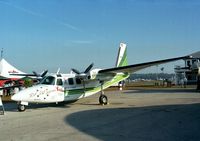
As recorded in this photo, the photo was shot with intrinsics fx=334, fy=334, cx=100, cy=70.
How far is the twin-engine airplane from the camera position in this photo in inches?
798

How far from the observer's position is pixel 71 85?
22938 mm

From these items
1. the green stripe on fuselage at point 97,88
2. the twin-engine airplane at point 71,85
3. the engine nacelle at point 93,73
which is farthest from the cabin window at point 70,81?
the engine nacelle at point 93,73

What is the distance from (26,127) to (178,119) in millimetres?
6347

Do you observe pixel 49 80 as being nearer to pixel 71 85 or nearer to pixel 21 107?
pixel 71 85

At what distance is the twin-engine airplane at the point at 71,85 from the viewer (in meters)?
20.3

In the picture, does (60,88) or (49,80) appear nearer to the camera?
(49,80)

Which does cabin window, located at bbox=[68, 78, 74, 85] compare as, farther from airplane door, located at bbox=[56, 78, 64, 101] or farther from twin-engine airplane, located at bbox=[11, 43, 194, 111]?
airplane door, located at bbox=[56, 78, 64, 101]

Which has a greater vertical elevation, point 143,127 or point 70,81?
point 70,81

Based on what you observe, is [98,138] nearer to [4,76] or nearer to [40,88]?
[40,88]

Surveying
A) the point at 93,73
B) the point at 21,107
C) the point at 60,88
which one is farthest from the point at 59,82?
the point at 21,107

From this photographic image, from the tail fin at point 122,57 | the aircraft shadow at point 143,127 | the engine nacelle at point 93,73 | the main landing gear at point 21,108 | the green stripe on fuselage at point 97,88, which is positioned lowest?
the aircraft shadow at point 143,127

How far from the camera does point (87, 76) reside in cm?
2298

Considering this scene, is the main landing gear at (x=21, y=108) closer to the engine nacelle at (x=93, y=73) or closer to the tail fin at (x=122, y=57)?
the engine nacelle at (x=93, y=73)

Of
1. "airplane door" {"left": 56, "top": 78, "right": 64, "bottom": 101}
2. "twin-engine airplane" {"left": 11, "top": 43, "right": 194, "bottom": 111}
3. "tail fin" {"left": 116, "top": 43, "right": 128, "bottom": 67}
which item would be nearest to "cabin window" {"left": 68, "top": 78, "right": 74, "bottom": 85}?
"twin-engine airplane" {"left": 11, "top": 43, "right": 194, "bottom": 111}
